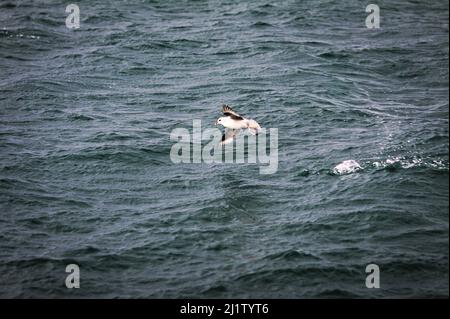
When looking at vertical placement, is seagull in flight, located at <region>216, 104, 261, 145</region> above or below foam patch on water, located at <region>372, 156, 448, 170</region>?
above

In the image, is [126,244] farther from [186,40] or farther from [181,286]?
[186,40]

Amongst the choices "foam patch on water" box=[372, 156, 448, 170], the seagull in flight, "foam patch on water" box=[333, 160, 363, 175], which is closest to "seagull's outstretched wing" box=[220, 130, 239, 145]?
the seagull in flight

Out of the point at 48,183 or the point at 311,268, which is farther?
the point at 48,183

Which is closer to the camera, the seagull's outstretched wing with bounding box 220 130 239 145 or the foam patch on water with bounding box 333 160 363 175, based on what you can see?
the seagull's outstretched wing with bounding box 220 130 239 145

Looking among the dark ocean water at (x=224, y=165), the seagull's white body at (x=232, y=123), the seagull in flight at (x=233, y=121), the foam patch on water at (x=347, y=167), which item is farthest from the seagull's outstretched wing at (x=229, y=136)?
the foam patch on water at (x=347, y=167)

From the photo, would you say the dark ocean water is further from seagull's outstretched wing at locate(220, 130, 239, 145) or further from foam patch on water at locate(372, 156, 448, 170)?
seagull's outstretched wing at locate(220, 130, 239, 145)

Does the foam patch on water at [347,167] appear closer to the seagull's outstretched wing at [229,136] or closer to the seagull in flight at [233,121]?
the seagull in flight at [233,121]
